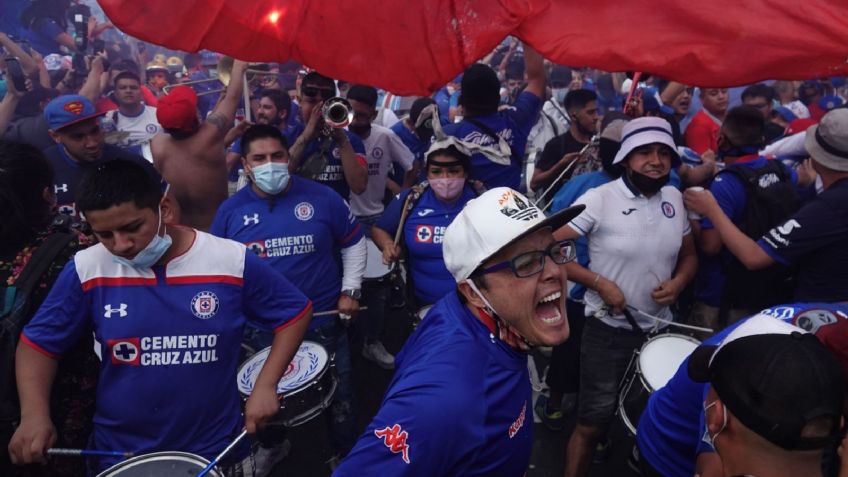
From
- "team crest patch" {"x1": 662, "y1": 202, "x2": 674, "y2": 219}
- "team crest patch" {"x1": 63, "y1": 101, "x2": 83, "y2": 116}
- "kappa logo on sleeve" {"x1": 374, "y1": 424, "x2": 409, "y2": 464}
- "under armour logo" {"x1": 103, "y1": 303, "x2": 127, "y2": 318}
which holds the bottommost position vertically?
"team crest patch" {"x1": 662, "y1": 202, "x2": 674, "y2": 219}

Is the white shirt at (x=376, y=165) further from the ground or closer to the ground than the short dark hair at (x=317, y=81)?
closer to the ground

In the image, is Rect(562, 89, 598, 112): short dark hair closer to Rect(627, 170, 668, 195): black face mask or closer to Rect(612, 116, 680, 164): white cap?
Rect(612, 116, 680, 164): white cap

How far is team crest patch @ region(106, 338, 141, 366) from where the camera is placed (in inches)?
100.0

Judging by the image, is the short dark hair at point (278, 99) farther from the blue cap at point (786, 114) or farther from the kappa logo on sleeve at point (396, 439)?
the blue cap at point (786, 114)

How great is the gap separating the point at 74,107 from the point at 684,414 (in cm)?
484

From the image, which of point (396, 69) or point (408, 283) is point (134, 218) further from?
point (408, 283)

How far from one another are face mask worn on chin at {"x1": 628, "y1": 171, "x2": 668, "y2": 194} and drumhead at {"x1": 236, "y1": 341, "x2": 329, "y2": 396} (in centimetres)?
232

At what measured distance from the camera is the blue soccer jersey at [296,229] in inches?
160

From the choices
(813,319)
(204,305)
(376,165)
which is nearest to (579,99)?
(376,165)

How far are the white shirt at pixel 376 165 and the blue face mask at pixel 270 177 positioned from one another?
2.02m

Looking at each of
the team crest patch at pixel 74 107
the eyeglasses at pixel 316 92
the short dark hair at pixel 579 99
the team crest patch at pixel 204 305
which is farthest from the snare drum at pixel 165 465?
the short dark hair at pixel 579 99

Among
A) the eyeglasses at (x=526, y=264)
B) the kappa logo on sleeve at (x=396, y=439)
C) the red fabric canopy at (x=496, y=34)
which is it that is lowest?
the kappa logo on sleeve at (x=396, y=439)

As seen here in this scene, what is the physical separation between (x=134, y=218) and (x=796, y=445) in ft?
8.47

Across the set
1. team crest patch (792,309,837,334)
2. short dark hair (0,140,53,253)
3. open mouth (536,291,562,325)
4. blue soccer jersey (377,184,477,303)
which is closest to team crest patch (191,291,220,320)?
short dark hair (0,140,53,253)
